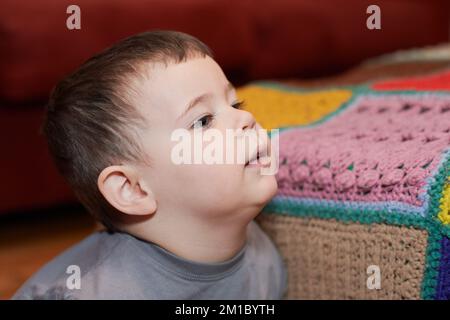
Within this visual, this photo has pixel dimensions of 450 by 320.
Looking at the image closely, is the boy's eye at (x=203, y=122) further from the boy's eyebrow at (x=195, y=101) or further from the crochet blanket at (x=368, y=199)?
the crochet blanket at (x=368, y=199)

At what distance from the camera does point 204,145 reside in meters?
0.65

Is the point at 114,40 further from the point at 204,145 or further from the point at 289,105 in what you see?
the point at 204,145

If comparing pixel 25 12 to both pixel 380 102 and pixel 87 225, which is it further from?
pixel 380 102

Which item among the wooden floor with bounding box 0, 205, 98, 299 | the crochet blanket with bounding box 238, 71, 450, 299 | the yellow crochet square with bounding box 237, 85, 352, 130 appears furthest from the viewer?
the wooden floor with bounding box 0, 205, 98, 299

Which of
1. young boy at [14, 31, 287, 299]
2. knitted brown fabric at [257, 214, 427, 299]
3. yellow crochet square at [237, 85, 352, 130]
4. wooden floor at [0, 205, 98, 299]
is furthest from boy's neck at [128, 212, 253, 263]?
wooden floor at [0, 205, 98, 299]

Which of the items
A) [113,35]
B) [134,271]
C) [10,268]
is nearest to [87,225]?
[10,268]

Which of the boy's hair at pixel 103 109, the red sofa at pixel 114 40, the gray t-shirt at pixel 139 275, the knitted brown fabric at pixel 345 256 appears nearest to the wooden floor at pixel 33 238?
the red sofa at pixel 114 40

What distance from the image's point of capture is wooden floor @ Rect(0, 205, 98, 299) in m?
1.05

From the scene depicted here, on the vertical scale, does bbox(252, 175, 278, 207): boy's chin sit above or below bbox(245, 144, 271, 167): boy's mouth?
below

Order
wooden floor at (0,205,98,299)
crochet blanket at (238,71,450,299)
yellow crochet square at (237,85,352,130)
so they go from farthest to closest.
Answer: wooden floor at (0,205,98,299) < yellow crochet square at (237,85,352,130) < crochet blanket at (238,71,450,299)

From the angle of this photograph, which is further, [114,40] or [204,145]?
[114,40]

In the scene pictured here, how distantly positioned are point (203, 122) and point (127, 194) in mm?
125

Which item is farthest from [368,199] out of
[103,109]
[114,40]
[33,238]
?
[33,238]

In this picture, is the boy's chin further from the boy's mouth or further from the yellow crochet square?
the yellow crochet square
